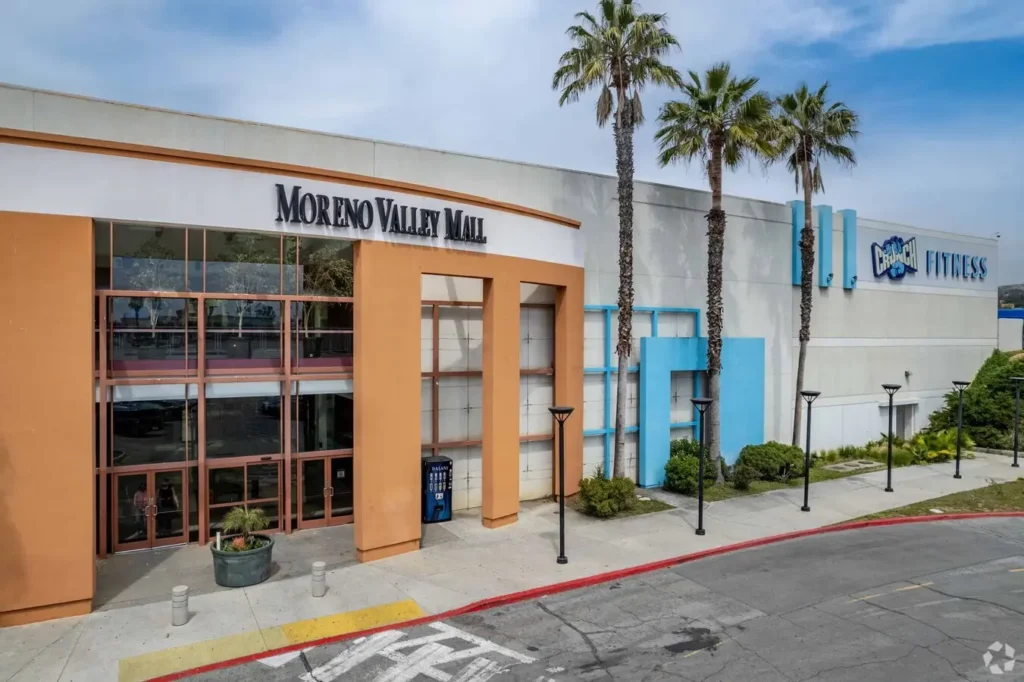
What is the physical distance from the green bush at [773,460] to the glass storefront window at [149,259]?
19035 millimetres

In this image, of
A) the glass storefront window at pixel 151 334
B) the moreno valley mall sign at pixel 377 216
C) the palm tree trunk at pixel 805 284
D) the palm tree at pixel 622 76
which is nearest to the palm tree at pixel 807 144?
the palm tree trunk at pixel 805 284

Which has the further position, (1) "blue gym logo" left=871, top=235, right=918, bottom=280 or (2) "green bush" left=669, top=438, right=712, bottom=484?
(1) "blue gym logo" left=871, top=235, right=918, bottom=280

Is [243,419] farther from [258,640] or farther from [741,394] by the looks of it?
[741,394]

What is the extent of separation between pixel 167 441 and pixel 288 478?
2.98m

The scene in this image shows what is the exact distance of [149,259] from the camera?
1514 centimetres

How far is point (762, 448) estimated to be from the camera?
24047 mm

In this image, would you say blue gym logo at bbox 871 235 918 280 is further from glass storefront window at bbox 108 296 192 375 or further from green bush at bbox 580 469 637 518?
glass storefront window at bbox 108 296 192 375

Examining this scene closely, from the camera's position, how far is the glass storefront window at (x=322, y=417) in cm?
1708

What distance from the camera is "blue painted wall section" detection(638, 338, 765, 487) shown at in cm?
2238

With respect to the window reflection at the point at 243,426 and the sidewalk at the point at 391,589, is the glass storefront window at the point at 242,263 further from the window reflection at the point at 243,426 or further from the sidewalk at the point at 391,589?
the sidewalk at the point at 391,589

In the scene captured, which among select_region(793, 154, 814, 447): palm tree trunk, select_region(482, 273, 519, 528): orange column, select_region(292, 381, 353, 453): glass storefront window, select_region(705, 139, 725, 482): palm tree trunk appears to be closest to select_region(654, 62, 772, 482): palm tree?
select_region(705, 139, 725, 482): palm tree trunk

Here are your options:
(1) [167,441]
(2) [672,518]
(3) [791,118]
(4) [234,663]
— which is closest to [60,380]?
(1) [167,441]

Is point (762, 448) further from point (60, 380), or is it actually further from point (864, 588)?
point (60, 380)

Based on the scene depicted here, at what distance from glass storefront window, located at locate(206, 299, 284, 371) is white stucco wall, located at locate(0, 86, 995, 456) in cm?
384
